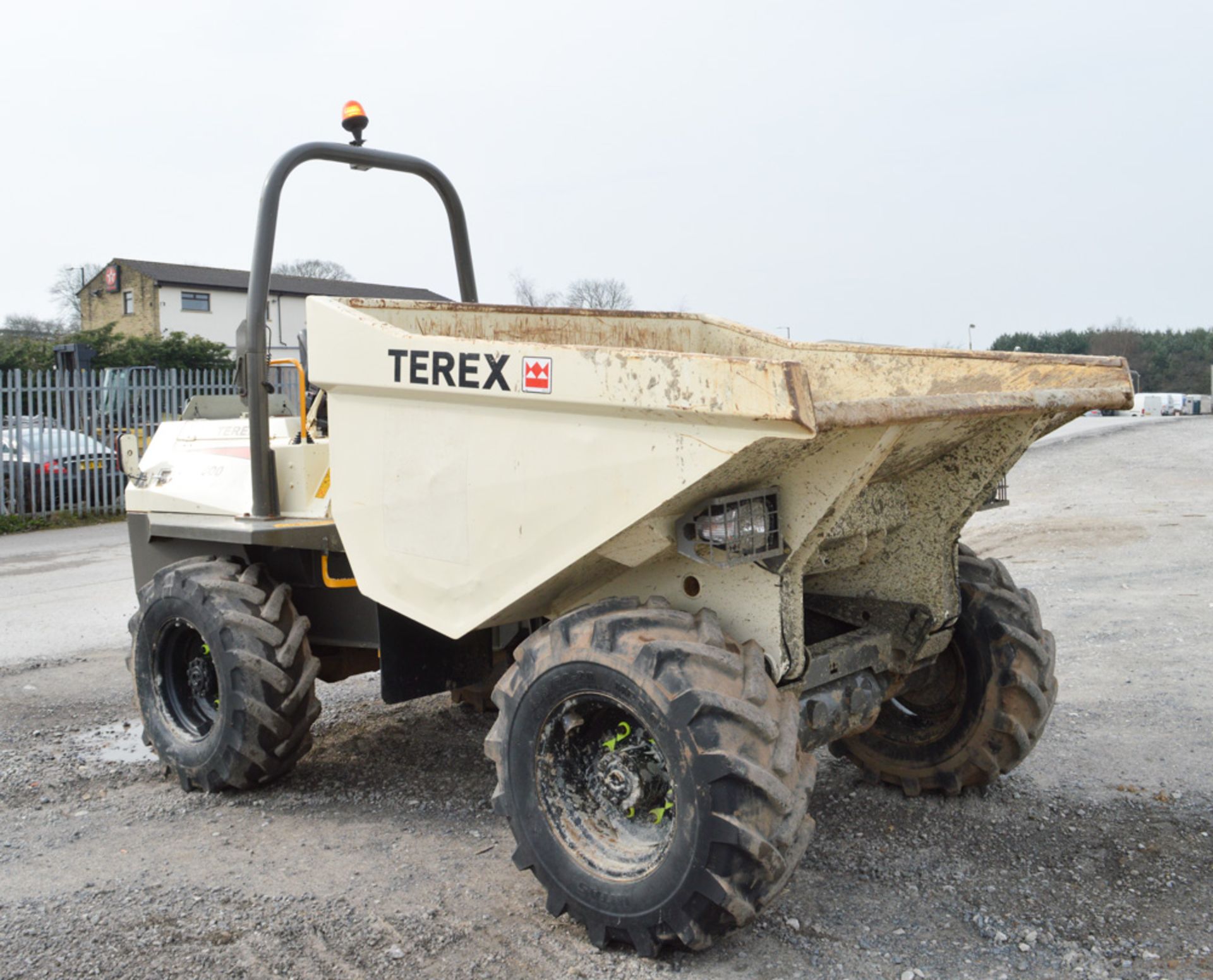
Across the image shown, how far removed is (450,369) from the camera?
11.3 ft

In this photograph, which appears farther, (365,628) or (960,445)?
(365,628)

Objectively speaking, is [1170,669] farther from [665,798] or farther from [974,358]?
[665,798]

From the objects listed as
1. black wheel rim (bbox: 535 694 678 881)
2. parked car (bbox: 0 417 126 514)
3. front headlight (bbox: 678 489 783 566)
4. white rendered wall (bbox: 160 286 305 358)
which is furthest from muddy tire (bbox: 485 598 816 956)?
white rendered wall (bbox: 160 286 305 358)

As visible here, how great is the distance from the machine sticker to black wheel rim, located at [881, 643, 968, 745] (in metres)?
2.12

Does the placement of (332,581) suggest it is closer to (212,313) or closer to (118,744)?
(118,744)

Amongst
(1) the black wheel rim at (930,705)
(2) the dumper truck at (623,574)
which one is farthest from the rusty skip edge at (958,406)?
(1) the black wheel rim at (930,705)

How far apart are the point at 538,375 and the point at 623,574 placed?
29.7 inches

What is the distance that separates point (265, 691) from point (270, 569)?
0.68 metres

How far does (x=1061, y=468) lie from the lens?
1677 centimetres

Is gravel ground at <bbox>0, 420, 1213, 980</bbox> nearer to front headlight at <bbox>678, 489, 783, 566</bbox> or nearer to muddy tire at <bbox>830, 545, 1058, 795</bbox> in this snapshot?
muddy tire at <bbox>830, 545, 1058, 795</bbox>

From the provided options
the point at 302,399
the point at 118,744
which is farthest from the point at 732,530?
the point at 118,744

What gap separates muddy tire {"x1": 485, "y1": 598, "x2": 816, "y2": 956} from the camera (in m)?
2.98

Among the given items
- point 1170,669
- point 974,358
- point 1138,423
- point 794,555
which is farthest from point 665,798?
point 1138,423

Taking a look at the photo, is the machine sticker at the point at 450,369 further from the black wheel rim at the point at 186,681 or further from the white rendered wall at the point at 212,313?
the white rendered wall at the point at 212,313
